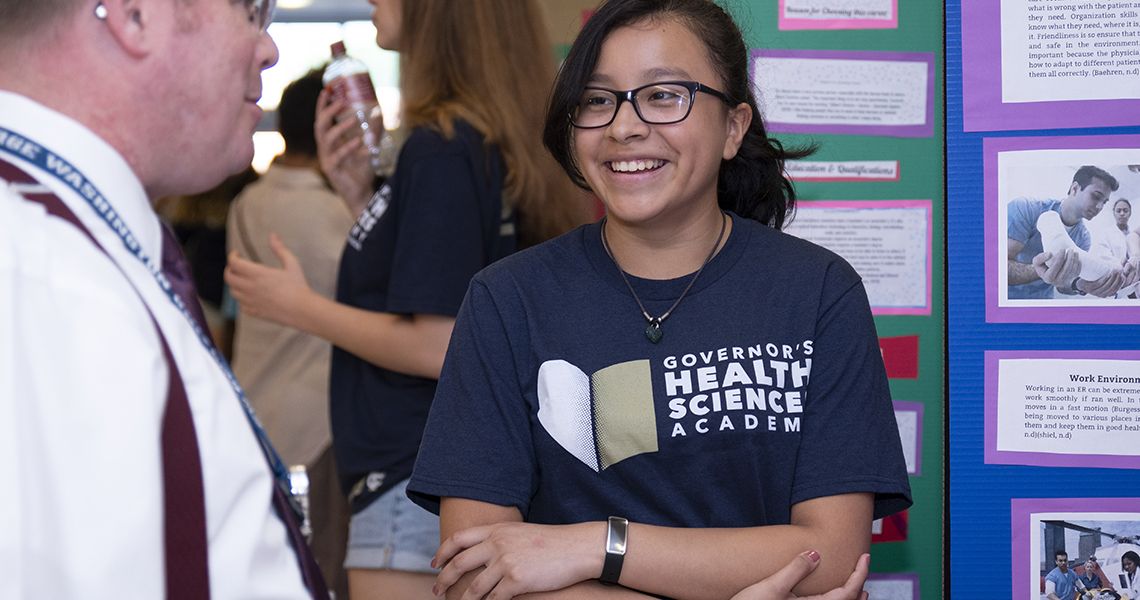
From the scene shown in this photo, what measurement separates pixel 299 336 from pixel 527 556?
7.09 ft

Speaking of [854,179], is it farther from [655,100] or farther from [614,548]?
[614,548]

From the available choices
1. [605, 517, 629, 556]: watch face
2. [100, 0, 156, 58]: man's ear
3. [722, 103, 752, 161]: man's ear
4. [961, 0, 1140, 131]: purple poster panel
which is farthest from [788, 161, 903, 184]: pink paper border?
[100, 0, 156, 58]: man's ear

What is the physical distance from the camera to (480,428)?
1.67 meters

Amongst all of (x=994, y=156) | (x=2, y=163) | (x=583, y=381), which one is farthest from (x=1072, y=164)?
(x=2, y=163)

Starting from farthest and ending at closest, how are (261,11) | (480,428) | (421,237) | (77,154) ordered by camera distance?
(421,237)
(480,428)
(261,11)
(77,154)

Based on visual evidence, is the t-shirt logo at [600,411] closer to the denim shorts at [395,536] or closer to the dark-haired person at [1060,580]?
the denim shorts at [395,536]

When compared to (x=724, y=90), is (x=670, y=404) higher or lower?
lower

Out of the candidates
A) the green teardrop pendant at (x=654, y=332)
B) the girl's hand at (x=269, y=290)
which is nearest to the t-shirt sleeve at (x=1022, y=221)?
the green teardrop pendant at (x=654, y=332)

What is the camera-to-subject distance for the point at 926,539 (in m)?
2.30

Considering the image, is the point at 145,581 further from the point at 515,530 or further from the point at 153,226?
the point at 515,530

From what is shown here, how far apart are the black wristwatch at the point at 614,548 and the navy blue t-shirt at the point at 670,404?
6cm

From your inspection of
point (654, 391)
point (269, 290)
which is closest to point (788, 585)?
point (654, 391)

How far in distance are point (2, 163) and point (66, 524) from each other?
0.33 meters

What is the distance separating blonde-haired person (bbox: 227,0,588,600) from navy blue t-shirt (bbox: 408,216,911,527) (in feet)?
1.77
